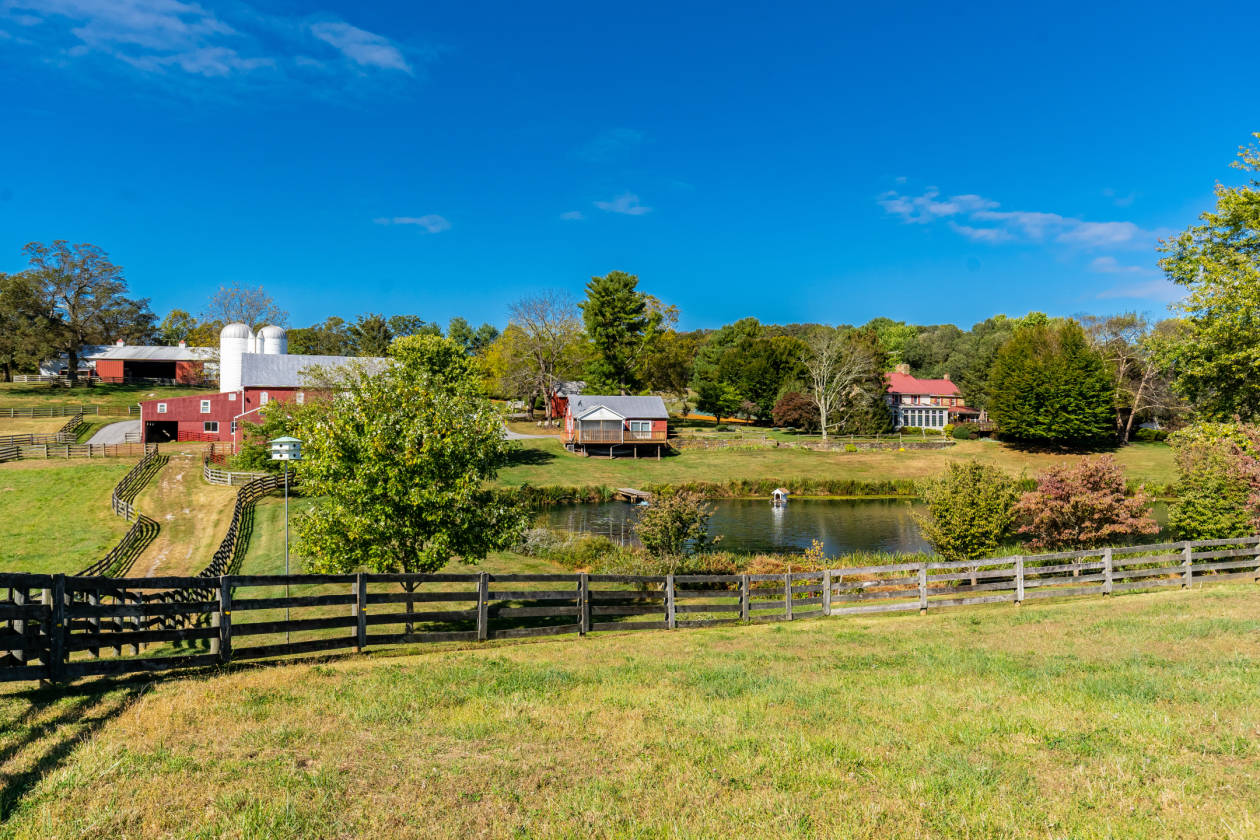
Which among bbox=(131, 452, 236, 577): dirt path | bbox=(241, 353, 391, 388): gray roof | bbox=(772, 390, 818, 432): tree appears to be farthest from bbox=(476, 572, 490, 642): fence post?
bbox=(772, 390, 818, 432): tree

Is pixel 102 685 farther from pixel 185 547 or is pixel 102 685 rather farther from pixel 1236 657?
→ pixel 185 547

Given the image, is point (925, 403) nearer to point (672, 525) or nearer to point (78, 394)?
point (672, 525)

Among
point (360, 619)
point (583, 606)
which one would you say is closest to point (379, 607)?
point (583, 606)

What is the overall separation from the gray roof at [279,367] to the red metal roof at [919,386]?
6952 cm

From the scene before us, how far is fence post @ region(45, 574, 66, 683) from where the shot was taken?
863cm

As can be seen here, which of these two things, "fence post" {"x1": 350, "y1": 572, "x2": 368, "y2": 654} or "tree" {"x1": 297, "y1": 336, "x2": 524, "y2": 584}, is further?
"tree" {"x1": 297, "y1": 336, "x2": 524, "y2": 584}

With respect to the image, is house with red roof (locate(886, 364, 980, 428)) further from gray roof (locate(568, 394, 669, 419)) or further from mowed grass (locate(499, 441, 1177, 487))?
gray roof (locate(568, 394, 669, 419))

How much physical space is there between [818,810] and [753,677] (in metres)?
4.41

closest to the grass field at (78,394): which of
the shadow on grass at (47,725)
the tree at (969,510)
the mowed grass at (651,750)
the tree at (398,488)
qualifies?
the tree at (398,488)

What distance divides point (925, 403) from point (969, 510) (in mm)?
81226

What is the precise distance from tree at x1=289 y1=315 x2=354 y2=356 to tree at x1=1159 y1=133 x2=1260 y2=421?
355 feet

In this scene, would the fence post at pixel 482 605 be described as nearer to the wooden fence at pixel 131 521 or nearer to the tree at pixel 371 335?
the wooden fence at pixel 131 521

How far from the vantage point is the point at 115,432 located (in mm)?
62344

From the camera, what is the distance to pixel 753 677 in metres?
10.1
